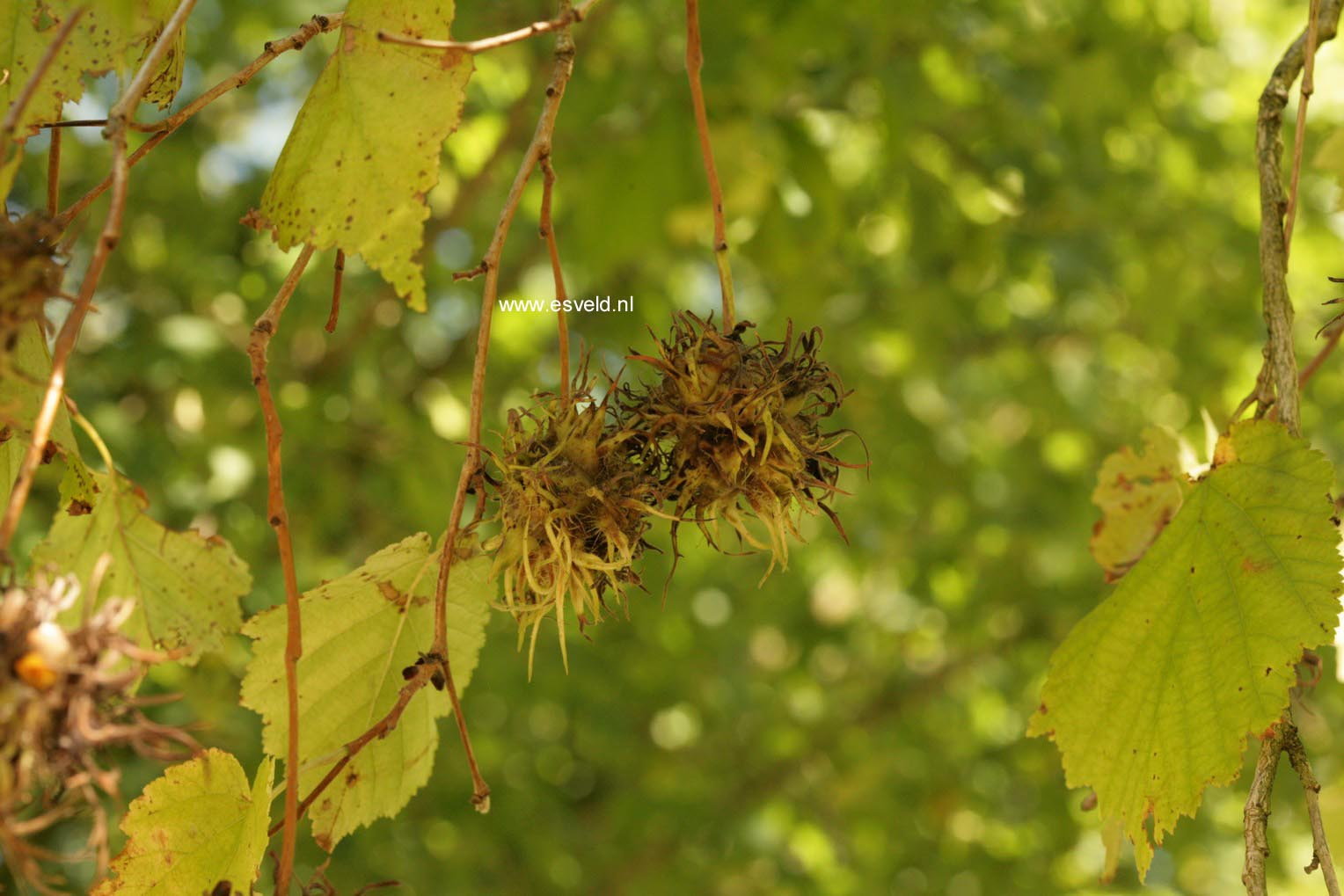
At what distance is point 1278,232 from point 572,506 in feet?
2.21

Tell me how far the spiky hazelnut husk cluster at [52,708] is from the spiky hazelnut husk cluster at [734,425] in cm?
46

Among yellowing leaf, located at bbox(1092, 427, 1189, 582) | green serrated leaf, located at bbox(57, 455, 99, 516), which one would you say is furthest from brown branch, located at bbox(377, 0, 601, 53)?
yellowing leaf, located at bbox(1092, 427, 1189, 582)

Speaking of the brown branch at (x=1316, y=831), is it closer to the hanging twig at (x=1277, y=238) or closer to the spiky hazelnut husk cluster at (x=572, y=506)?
the hanging twig at (x=1277, y=238)

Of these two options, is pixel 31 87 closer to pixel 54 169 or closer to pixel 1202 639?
pixel 54 169

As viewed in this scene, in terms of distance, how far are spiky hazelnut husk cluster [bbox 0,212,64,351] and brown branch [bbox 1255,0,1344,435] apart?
0.93 meters

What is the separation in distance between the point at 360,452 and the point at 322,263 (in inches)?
18.7

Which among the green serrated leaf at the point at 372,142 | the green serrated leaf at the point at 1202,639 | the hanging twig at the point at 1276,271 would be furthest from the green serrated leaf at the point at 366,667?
the hanging twig at the point at 1276,271

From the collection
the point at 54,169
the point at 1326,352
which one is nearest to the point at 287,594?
the point at 54,169

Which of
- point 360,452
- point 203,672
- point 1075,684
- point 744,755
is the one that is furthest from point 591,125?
point 744,755

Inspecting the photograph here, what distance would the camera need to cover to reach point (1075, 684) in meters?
1.08

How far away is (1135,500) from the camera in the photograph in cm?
136

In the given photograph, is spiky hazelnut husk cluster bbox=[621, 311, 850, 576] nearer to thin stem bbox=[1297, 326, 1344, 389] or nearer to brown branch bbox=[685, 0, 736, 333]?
brown branch bbox=[685, 0, 736, 333]

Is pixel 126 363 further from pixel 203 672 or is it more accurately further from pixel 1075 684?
pixel 1075 684

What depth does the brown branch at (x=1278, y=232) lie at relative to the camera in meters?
1.01
